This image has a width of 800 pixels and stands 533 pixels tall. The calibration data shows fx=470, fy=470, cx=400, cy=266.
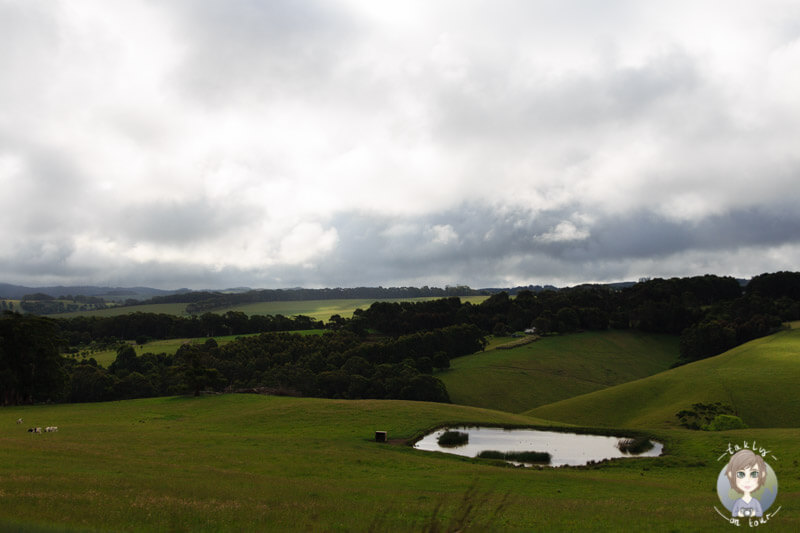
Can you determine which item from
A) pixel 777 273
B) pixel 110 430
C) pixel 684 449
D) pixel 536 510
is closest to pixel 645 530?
pixel 536 510

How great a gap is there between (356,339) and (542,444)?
288ft

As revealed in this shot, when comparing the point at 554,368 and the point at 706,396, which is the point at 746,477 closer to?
the point at 706,396

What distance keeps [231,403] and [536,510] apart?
48591mm

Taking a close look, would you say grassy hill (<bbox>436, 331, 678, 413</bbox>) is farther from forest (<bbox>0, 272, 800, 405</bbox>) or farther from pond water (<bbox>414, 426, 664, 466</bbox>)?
pond water (<bbox>414, 426, 664, 466</bbox>)

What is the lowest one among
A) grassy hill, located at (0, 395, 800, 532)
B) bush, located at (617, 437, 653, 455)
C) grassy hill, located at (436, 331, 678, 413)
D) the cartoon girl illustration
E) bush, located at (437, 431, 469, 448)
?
grassy hill, located at (436, 331, 678, 413)

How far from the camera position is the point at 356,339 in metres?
123

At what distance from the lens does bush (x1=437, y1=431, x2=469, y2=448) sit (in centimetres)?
3841

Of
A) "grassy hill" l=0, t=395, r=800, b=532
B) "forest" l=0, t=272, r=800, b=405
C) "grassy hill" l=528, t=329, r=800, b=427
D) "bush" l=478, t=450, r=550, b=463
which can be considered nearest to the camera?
"grassy hill" l=0, t=395, r=800, b=532

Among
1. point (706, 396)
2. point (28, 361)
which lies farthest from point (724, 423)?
point (28, 361)

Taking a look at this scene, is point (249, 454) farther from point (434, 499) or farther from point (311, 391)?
point (311, 391)

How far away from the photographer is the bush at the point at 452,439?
38.4m

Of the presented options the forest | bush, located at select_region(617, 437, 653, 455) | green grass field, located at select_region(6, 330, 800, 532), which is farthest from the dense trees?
bush, located at select_region(617, 437, 653, 455)

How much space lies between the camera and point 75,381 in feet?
260

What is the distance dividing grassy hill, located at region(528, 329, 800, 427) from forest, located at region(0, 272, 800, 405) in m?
24.3
